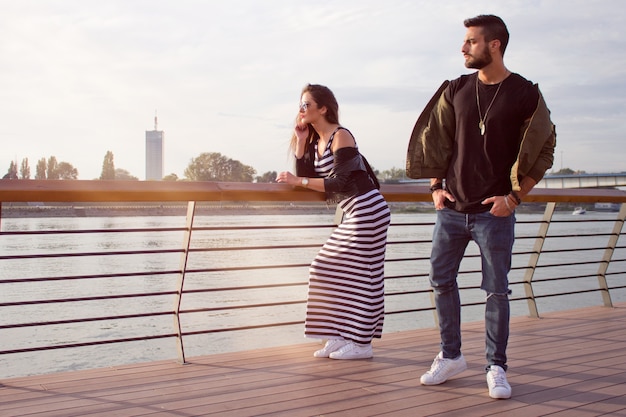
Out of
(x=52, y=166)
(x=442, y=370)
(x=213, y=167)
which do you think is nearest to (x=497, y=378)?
(x=442, y=370)

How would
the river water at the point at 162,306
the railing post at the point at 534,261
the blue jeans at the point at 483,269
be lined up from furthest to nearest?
the river water at the point at 162,306 → the railing post at the point at 534,261 → the blue jeans at the point at 483,269

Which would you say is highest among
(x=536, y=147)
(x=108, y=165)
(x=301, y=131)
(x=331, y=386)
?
(x=108, y=165)

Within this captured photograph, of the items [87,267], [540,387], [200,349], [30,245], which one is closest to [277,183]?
[540,387]

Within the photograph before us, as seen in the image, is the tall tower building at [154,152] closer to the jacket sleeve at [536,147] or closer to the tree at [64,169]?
the tree at [64,169]

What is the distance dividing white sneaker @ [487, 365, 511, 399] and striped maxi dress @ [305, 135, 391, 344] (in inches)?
27.5

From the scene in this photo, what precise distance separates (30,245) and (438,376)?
29.4 m

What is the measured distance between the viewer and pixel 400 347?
3527 mm

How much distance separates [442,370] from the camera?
287 cm

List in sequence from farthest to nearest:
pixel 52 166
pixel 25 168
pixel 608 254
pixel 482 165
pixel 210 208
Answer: pixel 25 168 → pixel 52 166 → pixel 210 208 → pixel 608 254 → pixel 482 165

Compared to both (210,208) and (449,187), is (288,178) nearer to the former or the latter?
(449,187)

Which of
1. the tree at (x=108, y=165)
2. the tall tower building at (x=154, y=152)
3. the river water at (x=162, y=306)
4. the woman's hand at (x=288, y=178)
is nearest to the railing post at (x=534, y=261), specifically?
the river water at (x=162, y=306)

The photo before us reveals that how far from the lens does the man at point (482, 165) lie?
266 cm

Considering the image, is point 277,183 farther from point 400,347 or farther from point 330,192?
point 400,347

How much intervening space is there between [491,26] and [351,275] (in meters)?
1.31
